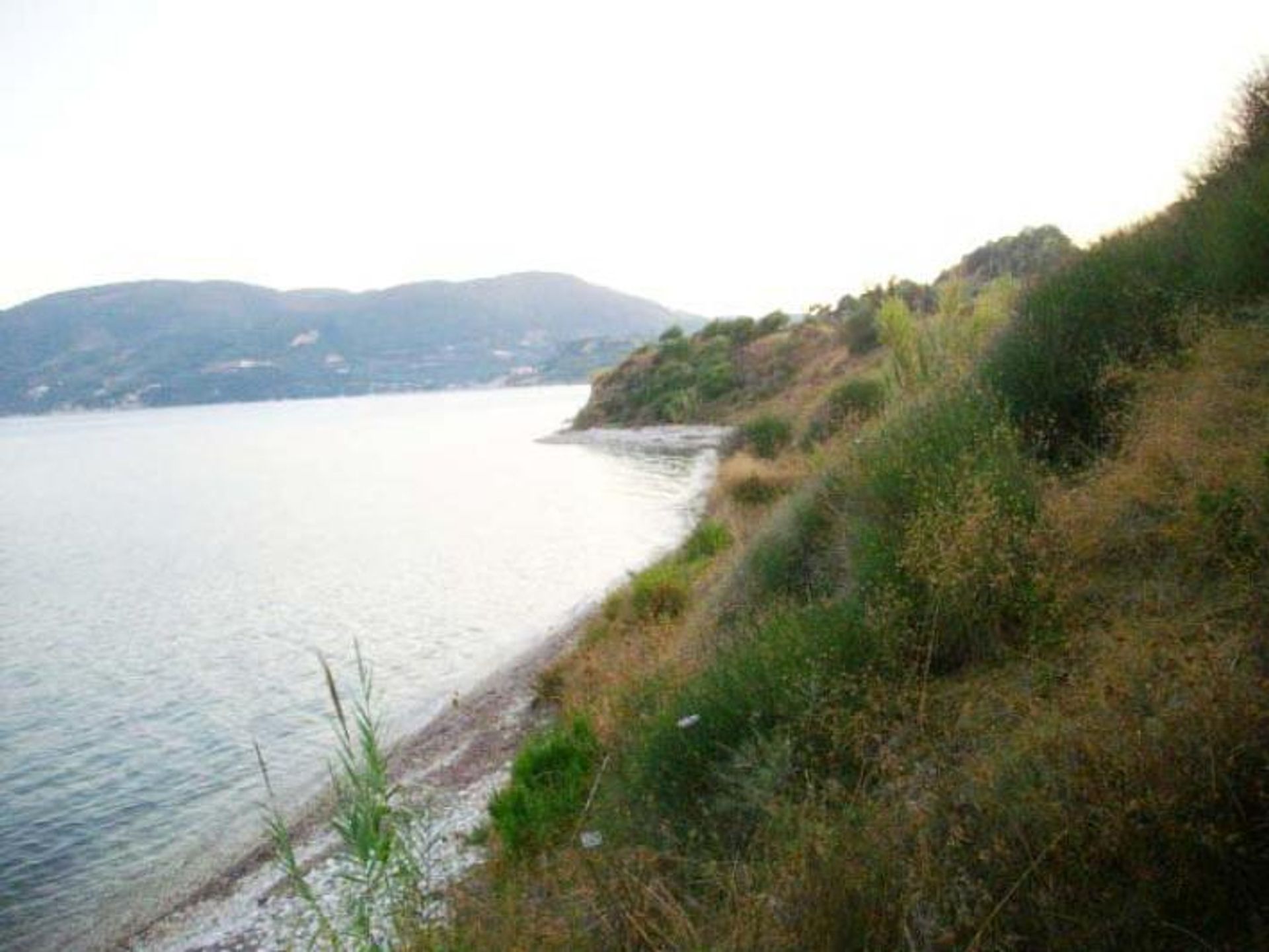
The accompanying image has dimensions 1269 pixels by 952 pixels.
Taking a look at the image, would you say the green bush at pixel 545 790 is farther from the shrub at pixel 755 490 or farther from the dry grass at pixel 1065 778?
the shrub at pixel 755 490

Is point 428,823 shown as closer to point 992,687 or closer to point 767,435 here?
point 992,687

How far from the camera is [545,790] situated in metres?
7.94

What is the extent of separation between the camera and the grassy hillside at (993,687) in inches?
116

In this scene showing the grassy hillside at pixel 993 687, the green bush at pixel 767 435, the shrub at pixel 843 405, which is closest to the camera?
the grassy hillside at pixel 993 687

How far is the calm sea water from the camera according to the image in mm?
10852

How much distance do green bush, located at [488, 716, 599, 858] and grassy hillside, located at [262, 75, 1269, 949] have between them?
0.03 metres

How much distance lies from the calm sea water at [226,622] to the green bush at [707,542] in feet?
12.4

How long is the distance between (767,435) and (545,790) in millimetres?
22140

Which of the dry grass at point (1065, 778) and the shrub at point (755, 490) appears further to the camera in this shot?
the shrub at point (755, 490)

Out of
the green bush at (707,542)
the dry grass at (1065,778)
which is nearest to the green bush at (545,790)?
the dry grass at (1065,778)

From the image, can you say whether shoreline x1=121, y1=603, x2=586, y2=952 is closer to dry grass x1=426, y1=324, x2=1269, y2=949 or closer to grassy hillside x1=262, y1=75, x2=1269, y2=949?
grassy hillside x1=262, y1=75, x2=1269, y2=949

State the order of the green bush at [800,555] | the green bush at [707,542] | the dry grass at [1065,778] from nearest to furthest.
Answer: the dry grass at [1065,778], the green bush at [800,555], the green bush at [707,542]

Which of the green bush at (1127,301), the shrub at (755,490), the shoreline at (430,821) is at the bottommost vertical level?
the shoreline at (430,821)

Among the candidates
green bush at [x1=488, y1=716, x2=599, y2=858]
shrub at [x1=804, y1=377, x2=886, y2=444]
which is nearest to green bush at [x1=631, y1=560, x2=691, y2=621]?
green bush at [x1=488, y1=716, x2=599, y2=858]
